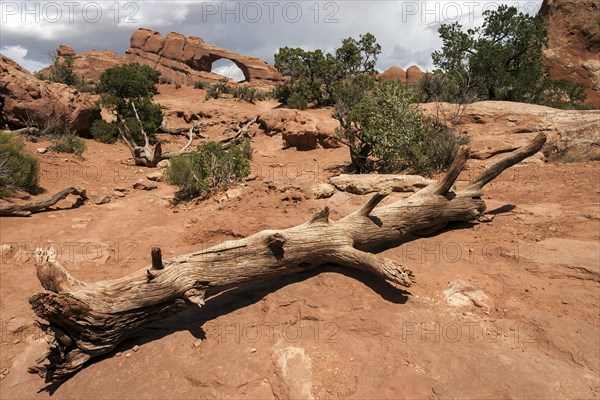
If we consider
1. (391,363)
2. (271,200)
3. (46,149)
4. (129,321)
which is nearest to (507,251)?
(391,363)

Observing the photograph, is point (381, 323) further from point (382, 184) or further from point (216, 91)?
point (216, 91)

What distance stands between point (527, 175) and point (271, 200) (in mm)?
5202

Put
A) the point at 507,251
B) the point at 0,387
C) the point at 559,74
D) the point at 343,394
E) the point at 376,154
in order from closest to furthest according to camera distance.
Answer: the point at 343,394, the point at 0,387, the point at 507,251, the point at 376,154, the point at 559,74

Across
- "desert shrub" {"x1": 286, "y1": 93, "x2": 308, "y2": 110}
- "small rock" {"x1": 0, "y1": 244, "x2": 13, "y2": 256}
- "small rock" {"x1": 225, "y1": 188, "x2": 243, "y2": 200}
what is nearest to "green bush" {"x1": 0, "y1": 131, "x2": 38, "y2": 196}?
"small rock" {"x1": 0, "y1": 244, "x2": 13, "y2": 256}

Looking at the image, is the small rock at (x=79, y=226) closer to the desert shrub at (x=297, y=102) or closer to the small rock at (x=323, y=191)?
the small rock at (x=323, y=191)

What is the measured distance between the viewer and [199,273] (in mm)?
3959

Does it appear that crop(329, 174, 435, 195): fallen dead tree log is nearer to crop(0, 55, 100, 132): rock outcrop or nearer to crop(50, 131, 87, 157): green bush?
crop(50, 131, 87, 157): green bush

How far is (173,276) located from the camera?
3.81 metres

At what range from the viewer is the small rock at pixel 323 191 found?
6871mm

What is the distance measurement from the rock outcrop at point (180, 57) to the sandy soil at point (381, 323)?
4735 centimetres

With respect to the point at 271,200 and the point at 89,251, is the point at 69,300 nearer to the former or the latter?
the point at 89,251

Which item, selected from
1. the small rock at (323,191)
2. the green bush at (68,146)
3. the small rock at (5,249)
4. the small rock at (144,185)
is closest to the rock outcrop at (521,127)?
the small rock at (323,191)

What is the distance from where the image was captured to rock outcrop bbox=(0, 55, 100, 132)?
13.7m

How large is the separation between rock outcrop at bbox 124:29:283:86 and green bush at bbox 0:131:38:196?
42.8 meters
